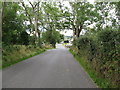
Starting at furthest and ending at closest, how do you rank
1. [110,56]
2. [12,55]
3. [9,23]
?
[12,55] < [9,23] < [110,56]

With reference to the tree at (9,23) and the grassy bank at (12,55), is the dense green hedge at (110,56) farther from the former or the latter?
the tree at (9,23)

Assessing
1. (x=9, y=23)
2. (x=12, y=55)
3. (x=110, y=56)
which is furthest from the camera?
(x=12, y=55)

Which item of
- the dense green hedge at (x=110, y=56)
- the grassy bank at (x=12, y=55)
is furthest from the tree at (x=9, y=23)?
the dense green hedge at (x=110, y=56)

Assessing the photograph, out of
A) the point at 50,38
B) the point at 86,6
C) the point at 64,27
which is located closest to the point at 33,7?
the point at 64,27

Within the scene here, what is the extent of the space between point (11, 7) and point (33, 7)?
16.0m

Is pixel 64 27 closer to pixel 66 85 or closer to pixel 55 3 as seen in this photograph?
pixel 55 3

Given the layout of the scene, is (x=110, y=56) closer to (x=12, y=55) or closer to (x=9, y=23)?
(x=9, y=23)

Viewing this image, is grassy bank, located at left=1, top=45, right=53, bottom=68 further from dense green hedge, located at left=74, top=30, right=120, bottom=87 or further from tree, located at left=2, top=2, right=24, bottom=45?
dense green hedge, located at left=74, top=30, right=120, bottom=87

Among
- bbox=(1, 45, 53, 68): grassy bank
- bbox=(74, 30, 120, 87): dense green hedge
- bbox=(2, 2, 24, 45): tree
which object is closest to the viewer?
bbox=(74, 30, 120, 87): dense green hedge

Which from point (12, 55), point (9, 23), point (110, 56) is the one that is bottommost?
point (12, 55)

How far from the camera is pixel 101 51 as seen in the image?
19.2ft

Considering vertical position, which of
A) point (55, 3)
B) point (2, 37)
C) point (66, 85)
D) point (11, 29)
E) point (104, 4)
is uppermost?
point (55, 3)

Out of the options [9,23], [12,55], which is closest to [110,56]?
[9,23]

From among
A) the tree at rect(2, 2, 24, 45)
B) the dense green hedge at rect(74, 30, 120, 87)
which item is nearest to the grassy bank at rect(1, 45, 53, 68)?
the tree at rect(2, 2, 24, 45)
